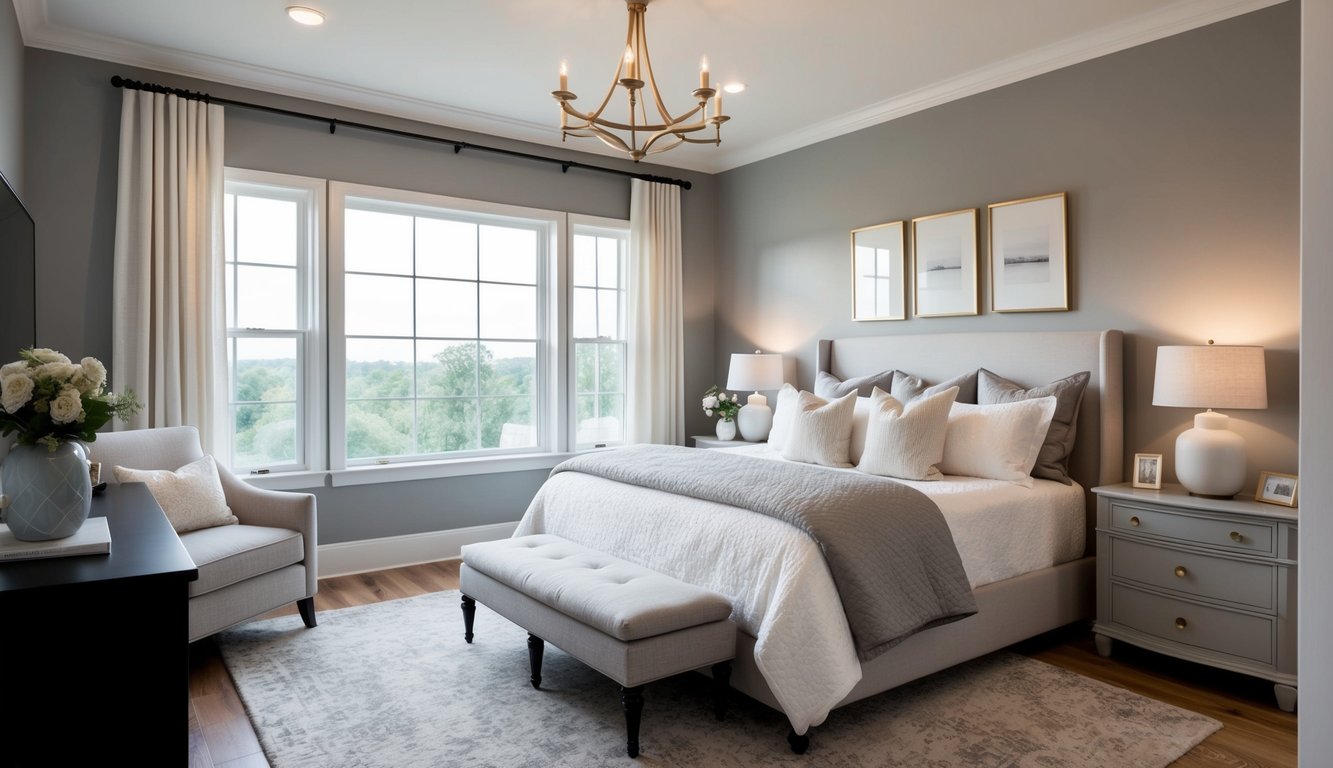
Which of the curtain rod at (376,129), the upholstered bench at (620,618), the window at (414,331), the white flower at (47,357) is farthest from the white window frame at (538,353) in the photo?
the white flower at (47,357)

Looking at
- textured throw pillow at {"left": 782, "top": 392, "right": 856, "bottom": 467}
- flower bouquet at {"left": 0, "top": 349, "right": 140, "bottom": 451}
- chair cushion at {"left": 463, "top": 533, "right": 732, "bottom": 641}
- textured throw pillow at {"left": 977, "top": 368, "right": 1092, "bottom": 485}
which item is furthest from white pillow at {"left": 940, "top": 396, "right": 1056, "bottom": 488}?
flower bouquet at {"left": 0, "top": 349, "right": 140, "bottom": 451}

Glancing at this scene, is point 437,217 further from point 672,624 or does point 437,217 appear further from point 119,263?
point 672,624

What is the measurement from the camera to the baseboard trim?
14.5 feet

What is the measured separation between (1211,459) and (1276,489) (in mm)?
235

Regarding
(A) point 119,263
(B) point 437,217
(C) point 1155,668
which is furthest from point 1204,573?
(A) point 119,263

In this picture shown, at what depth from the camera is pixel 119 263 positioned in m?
3.72

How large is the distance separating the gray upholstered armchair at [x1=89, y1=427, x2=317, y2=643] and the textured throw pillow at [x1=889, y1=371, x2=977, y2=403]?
2906mm

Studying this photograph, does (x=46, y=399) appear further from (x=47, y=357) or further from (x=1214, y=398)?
(x=1214, y=398)

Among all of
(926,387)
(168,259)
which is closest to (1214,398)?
(926,387)

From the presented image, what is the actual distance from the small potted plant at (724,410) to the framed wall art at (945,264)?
4.96 feet

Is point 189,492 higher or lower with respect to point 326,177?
lower

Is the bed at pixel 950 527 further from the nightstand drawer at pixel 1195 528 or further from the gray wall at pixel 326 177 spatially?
the gray wall at pixel 326 177

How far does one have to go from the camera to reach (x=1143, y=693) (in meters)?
2.89

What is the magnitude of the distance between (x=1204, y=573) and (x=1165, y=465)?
2.00ft
